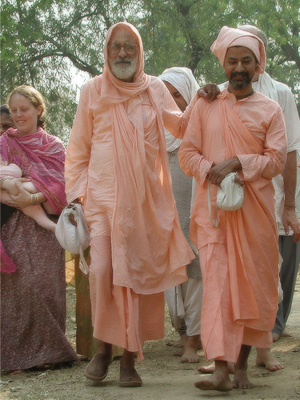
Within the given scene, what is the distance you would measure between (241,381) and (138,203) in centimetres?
139

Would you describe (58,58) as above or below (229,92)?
above

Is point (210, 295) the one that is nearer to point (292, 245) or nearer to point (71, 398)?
point (71, 398)

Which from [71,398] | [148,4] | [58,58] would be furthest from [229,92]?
[58,58]

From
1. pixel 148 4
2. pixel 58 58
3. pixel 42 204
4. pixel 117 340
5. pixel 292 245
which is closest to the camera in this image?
pixel 117 340

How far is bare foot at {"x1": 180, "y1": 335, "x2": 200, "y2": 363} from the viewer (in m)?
6.22

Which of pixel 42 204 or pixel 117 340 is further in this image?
pixel 42 204

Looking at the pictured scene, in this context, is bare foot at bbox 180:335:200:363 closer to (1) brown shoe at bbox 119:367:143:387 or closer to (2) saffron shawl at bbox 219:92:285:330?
(1) brown shoe at bbox 119:367:143:387

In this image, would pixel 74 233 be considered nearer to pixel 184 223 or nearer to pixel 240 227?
pixel 240 227

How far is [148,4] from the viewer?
17.3 m

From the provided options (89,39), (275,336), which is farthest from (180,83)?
(89,39)

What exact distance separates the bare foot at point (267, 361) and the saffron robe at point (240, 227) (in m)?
0.57

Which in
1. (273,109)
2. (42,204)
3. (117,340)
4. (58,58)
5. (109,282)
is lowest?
(117,340)

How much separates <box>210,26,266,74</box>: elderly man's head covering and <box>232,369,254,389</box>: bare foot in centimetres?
208

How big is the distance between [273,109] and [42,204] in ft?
6.93
